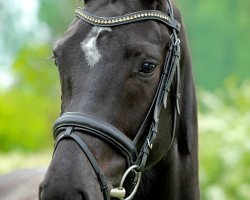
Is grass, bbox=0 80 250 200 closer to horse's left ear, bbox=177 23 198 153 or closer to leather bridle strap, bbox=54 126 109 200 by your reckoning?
horse's left ear, bbox=177 23 198 153

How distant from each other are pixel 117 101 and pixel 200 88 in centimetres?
1268

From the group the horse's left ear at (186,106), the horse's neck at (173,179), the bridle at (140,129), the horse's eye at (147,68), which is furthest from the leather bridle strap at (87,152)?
the horse's left ear at (186,106)

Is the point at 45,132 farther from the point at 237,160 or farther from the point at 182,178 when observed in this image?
the point at 182,178

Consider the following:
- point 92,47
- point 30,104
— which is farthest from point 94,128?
point 30,104

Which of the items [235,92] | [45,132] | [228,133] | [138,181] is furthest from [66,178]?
[45,132]

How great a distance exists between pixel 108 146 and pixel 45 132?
1399 cm

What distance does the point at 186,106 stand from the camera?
4605 millimetres

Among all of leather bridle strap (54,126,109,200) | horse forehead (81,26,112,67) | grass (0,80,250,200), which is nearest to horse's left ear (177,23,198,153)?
horse forehead (81,26,112,67)

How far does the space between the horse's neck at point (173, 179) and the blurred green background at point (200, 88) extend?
1637mm

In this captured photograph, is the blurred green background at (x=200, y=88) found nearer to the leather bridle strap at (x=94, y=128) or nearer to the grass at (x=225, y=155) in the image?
the grass at (x=225, y=155)

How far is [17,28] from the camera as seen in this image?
25.3 m

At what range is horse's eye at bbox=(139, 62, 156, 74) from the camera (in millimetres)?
4004

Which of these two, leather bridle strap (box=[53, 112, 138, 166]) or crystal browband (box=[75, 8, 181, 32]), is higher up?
crystal browband (box=[75, 8, 181, 32])

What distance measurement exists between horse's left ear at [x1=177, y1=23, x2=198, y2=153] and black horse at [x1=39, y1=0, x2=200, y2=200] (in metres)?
0.07
